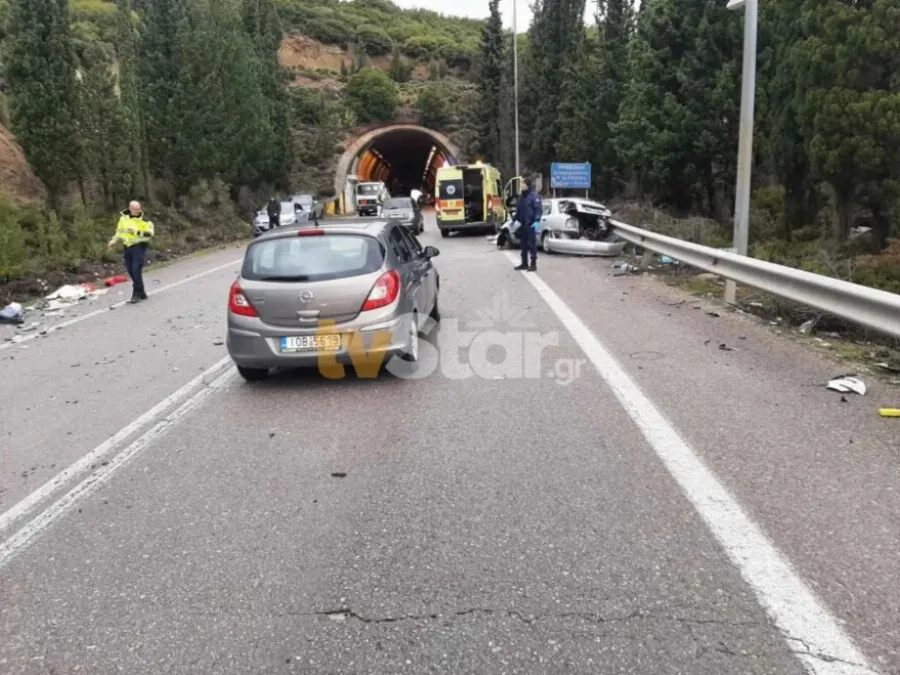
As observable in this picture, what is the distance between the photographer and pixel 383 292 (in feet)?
23.5

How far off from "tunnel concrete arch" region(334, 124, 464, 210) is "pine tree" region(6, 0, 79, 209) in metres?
37.6

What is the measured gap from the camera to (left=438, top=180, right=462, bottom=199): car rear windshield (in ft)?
97.6

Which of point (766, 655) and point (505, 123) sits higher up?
point (505, 123)

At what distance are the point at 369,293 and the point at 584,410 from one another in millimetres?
2320

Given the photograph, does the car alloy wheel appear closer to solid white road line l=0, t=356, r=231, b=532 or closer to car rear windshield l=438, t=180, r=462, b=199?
car rear windshield l=438, t=180, r=462, b=199

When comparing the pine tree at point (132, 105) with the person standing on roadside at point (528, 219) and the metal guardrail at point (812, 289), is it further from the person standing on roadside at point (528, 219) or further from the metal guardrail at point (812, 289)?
the metal guardrail at point (812, 289)

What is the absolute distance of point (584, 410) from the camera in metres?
6.12

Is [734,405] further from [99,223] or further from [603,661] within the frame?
[99,223]

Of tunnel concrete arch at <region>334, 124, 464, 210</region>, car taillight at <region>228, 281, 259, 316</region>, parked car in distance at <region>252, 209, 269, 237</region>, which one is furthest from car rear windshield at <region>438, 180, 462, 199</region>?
tunnel concrete arch at <region>334, 124, 464, 210</region>

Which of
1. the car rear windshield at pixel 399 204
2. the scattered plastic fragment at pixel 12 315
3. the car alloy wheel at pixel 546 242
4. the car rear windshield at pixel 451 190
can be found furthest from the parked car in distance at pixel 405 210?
the scattered plastic fragment at pixel 12 315

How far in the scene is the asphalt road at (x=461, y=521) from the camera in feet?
10.0

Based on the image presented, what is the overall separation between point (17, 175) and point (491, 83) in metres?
41.3

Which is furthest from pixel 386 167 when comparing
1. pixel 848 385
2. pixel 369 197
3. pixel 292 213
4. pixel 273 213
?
pixel 848 385

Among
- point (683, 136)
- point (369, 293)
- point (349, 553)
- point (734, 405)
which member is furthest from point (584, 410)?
point (683, 136)
